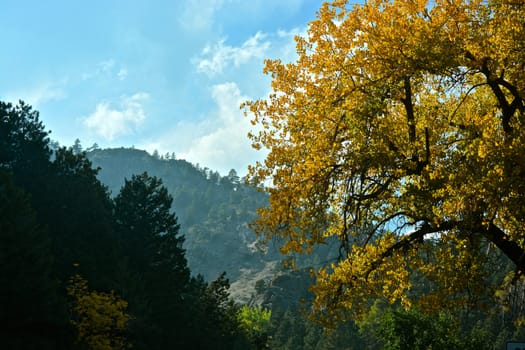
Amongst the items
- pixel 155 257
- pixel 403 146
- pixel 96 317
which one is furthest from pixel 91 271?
pixel 403 146

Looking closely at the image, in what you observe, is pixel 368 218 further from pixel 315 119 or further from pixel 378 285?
pixel 315 119

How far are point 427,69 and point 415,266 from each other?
5.64 meters

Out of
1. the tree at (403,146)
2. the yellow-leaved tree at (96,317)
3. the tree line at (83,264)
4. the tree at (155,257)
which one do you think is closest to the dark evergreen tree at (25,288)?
the tree line at (83,264)

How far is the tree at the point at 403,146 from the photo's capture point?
1176 centimetres

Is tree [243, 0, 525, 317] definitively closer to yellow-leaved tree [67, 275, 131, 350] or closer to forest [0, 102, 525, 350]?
forest [0, 102, 525, 350]

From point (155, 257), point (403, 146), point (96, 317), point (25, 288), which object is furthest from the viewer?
point (155, 257)

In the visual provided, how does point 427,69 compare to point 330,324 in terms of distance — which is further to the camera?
point 330,324

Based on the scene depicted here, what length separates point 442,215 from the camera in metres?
12.3

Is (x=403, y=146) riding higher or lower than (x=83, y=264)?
lower

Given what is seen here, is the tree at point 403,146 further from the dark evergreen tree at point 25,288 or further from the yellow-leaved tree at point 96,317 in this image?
the yellow-leaved tree at point 96,317

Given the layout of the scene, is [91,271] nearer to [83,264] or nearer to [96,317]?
[83,264]

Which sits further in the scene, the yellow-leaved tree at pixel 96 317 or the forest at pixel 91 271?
the yellow-leaved tree at pixel 96 317

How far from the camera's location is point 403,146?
13195 mm

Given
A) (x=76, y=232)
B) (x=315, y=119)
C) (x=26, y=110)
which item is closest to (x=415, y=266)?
(x=315, y=119)
